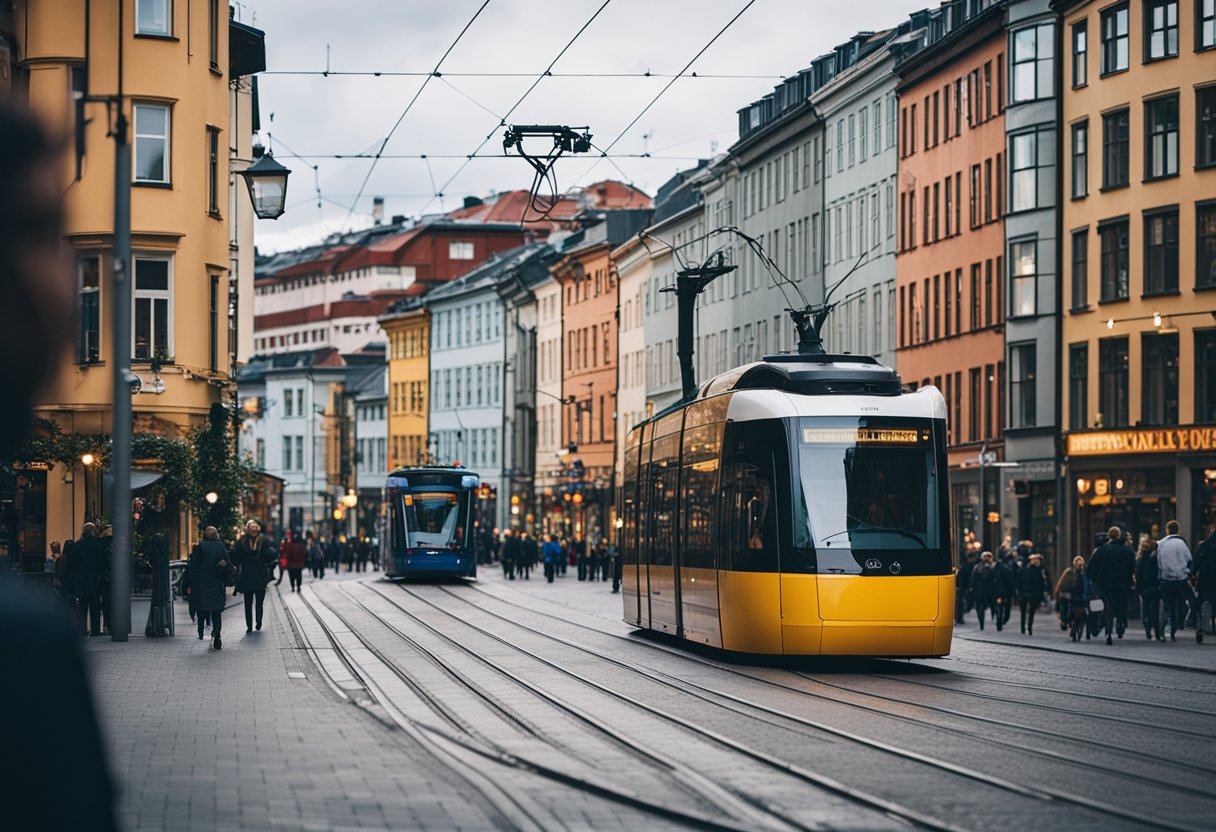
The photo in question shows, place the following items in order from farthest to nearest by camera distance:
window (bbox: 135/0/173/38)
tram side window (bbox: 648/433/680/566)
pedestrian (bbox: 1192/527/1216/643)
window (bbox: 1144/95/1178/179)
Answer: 1. window (bbox: 1144/95/1178/179)
2. window (bbox: 135/0/173/38)
3. pedestrian (bbox: 1192/527/1216/643)
4. tram side window (bbox: 648/433/680/566)

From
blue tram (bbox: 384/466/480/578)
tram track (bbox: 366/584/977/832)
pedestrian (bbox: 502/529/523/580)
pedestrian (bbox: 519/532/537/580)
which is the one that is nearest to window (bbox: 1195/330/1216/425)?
blue tram (bbox: 384/466/480/578)

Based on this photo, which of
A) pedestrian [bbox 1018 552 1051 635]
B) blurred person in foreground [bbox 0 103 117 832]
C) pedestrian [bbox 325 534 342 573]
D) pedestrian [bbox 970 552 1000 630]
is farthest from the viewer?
pedestrian [bbox 325 534 342 573]

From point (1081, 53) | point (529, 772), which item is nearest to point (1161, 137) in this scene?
point (1081, 53)

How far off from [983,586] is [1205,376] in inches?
564

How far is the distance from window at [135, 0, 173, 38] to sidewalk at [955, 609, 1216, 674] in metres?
17.6

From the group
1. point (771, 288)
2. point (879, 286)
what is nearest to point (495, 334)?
point (771, 288)

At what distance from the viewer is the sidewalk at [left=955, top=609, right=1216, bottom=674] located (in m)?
27.0

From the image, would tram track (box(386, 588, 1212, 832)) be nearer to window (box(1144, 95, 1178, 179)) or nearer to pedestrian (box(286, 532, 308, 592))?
window (box(1144, 95, 1178, 179))

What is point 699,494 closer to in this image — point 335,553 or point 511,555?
point 511,555

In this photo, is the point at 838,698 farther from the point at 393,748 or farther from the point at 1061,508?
the point at 1061,508

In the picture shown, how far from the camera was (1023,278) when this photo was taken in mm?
59156

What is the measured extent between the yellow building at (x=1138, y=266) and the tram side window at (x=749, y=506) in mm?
27459

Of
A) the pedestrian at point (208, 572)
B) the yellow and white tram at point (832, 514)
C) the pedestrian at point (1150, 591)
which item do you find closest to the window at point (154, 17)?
the pedestrian at point (208, 572)

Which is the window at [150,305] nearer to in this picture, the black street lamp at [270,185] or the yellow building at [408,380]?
the black street lamp at [270,185]
